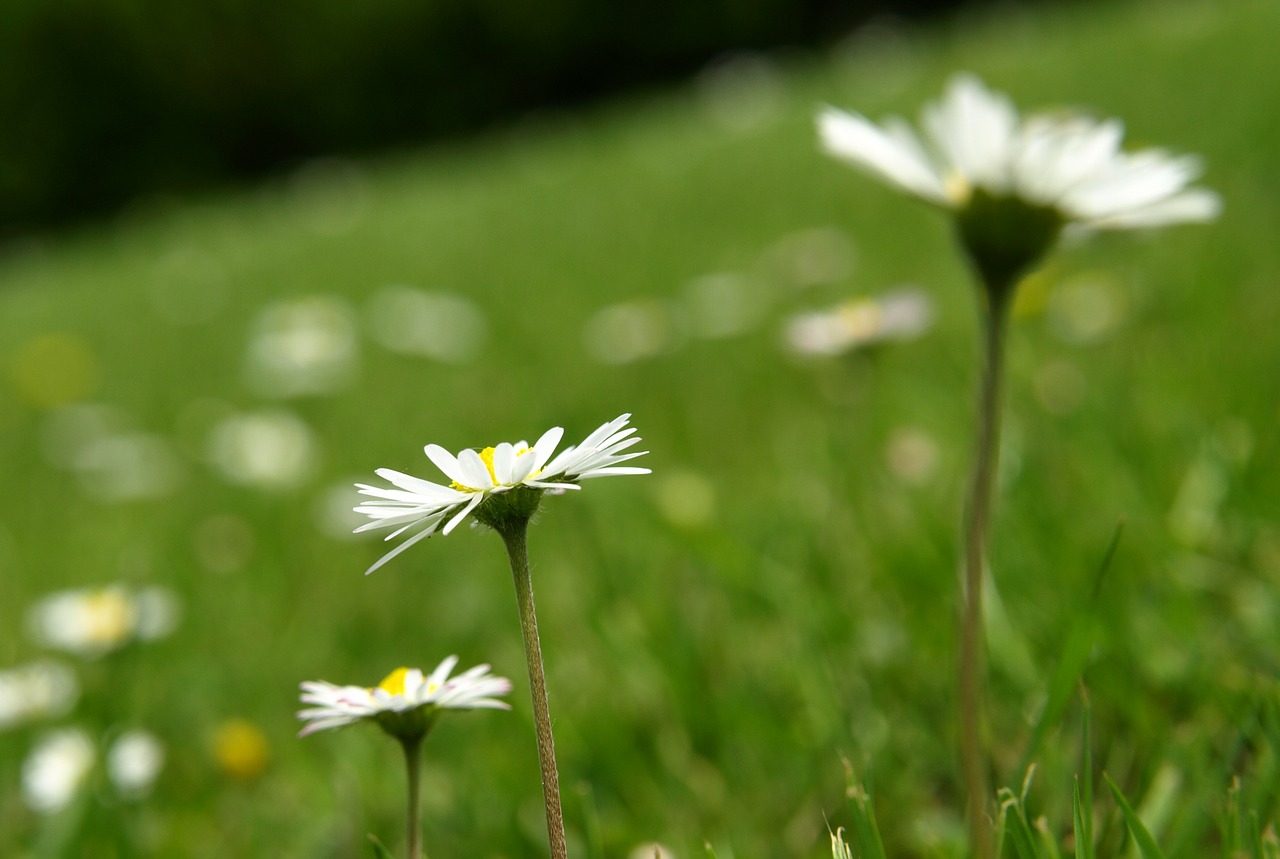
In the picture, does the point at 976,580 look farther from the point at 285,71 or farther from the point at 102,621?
the point at 285,71

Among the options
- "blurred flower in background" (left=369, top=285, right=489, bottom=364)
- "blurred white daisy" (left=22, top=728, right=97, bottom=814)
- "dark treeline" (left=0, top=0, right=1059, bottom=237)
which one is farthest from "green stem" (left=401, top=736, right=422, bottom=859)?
"dark treeline" (left=0, top=0, right=1059, bottom=237)

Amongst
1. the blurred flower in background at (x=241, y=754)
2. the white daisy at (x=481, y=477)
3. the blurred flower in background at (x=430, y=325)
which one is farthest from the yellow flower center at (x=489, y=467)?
the blurred flower in background at (x=430, y=325)

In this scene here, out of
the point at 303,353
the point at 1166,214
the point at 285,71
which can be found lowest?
the point at 1166,214

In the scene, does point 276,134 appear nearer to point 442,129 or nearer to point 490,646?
point 442,129

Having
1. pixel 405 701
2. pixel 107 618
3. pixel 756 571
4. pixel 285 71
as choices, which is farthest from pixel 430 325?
pixel 285 71

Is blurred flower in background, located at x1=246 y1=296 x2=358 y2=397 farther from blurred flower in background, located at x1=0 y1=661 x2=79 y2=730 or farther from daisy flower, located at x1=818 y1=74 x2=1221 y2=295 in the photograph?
daisy flower, located at x1=818 y1=74 x2=1221 y2=295
